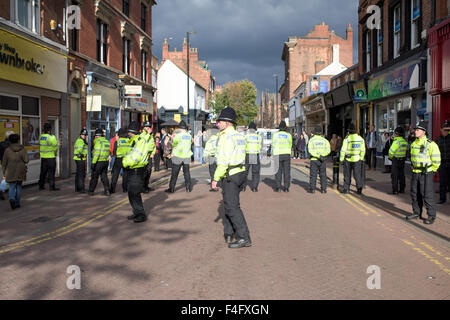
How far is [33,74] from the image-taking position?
13.4 m

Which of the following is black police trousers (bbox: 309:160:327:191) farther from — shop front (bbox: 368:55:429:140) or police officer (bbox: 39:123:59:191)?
police officer (bbox: 39:123:59:191)

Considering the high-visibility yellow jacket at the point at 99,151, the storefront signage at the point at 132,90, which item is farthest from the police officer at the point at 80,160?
the storefront signage at the point at 132,90

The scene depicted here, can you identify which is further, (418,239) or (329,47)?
(329,47)

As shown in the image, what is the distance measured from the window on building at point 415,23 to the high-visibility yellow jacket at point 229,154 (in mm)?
12917

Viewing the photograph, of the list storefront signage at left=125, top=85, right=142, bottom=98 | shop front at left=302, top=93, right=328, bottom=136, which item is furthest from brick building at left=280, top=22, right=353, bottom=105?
storefront signage at left=125, top=85, right=142, bottom=98

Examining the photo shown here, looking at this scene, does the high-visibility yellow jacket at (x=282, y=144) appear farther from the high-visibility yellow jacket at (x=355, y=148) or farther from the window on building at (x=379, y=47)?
the window on building at (x=379, y=47)

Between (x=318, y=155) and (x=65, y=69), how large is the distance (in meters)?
10.1

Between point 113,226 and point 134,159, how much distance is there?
1248mm

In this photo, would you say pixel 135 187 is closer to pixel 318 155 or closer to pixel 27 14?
pixel 318 155

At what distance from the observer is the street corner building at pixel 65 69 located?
12.5m

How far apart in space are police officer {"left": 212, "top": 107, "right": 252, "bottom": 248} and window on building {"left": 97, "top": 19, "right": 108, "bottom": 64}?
615 inches

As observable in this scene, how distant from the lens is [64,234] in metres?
6.84
